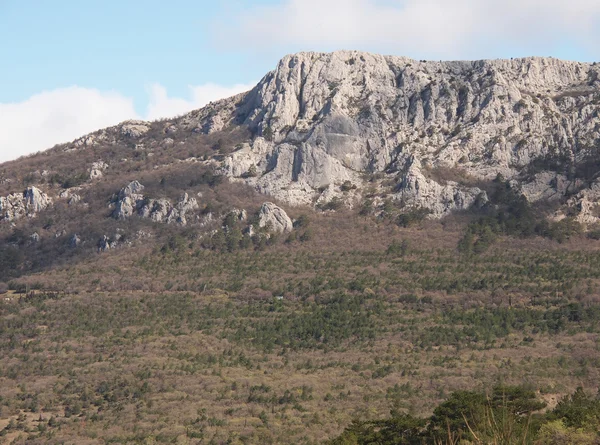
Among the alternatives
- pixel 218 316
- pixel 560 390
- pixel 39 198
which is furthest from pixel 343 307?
pixel 39 198

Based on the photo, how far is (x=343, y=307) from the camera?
98312 millimetres

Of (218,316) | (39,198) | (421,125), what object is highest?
(421,125)

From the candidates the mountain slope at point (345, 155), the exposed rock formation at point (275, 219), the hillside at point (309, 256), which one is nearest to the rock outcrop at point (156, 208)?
the mountain slope at point (345, 155)

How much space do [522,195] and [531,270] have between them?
23905mm

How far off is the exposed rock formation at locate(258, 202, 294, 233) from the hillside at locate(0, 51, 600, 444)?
0.74ft

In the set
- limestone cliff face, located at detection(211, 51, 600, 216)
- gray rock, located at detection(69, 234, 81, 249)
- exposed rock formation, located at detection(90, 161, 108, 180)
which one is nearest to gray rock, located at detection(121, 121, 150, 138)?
exposed rock formation, located at detection(90, 161, 108, 180)

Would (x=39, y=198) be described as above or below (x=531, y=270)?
above

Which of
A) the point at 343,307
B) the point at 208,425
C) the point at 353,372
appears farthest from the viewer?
the point at 343,307

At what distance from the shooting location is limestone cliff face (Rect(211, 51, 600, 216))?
131 metres

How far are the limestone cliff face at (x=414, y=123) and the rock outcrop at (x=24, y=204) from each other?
30975 millimetres

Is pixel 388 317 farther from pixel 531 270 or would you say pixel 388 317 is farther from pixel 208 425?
pixel 208 425

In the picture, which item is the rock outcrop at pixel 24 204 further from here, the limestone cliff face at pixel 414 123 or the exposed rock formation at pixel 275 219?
the exposed rock formation at pixel 275 219

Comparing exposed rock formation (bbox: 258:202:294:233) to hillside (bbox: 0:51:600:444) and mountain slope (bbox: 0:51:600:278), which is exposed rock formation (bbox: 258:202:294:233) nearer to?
hillside (bbox: 0:51:600:444)

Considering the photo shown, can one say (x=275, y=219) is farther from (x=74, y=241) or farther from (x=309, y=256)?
(x=74, y=241)
